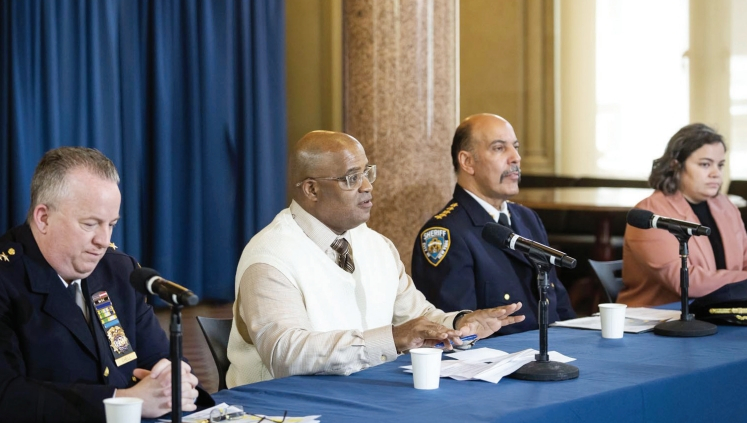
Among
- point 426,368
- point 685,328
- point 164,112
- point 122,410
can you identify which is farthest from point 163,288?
point 164,112

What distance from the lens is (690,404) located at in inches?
99.5

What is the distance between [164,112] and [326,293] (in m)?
3.08

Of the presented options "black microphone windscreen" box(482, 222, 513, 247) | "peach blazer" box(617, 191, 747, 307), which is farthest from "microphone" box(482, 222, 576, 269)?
"peach blazer" box(617, 191, 747, 307)

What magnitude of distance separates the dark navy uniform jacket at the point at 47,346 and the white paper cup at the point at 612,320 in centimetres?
148

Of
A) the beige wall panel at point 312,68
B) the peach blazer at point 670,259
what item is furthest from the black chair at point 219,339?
the beige wall panel at point 312,68

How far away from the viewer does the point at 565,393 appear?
89.8 inches

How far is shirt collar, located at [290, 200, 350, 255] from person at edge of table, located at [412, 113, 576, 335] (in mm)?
740

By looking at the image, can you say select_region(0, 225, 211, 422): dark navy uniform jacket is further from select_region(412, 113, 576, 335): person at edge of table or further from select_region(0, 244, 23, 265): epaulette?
select_region(412, 113, 576, 335): person at edge of table

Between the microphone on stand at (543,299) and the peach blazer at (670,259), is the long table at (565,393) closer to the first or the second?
the microphone on stand at (543,299)

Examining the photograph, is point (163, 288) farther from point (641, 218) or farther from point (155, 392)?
point (641, 218)

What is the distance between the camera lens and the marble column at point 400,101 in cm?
488

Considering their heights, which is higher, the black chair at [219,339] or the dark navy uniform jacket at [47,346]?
the dark navy uniform jacket at [47,346]

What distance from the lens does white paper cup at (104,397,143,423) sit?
179cm

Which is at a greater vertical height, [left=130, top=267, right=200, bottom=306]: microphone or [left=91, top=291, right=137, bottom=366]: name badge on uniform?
[left=130, top=267, right=200, bottom=306]: microphone
